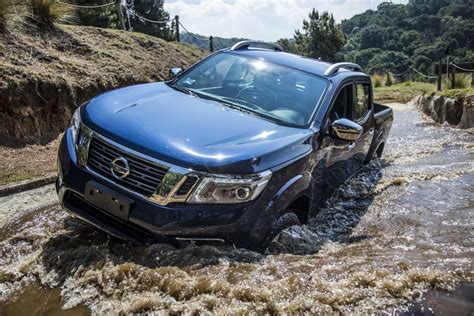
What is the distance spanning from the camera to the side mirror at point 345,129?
3.89 metres

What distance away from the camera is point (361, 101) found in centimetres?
538

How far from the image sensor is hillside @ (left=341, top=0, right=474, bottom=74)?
61.3 m

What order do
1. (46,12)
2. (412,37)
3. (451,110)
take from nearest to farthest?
1. (46,12)
2. (451,110)
3. (412,37)

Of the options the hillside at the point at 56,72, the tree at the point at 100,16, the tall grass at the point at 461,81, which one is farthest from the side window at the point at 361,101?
the tree at the point at 100,16

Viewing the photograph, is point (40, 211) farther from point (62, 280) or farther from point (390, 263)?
point (390, 263)

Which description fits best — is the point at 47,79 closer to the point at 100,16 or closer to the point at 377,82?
the point at 100,16

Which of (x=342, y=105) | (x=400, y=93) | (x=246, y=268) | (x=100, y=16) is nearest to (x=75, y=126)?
(x=246, y=268)

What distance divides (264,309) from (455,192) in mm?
4053

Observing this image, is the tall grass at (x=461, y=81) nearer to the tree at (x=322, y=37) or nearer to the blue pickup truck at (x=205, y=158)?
the blue pickup truck at (x=205, y=158)

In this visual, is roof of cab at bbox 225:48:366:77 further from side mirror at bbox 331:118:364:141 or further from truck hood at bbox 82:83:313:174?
truck hood at bbox 82:83:313:174

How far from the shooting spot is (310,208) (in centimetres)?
392

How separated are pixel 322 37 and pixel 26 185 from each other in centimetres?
5528

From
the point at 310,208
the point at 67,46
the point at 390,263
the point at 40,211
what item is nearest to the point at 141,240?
the point at 310,208

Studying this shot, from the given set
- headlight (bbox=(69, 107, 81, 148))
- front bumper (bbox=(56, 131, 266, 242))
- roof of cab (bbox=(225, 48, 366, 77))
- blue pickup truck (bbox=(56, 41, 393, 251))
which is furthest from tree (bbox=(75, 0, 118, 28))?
front bumper (bbox=(56, 131, 266, 242))
